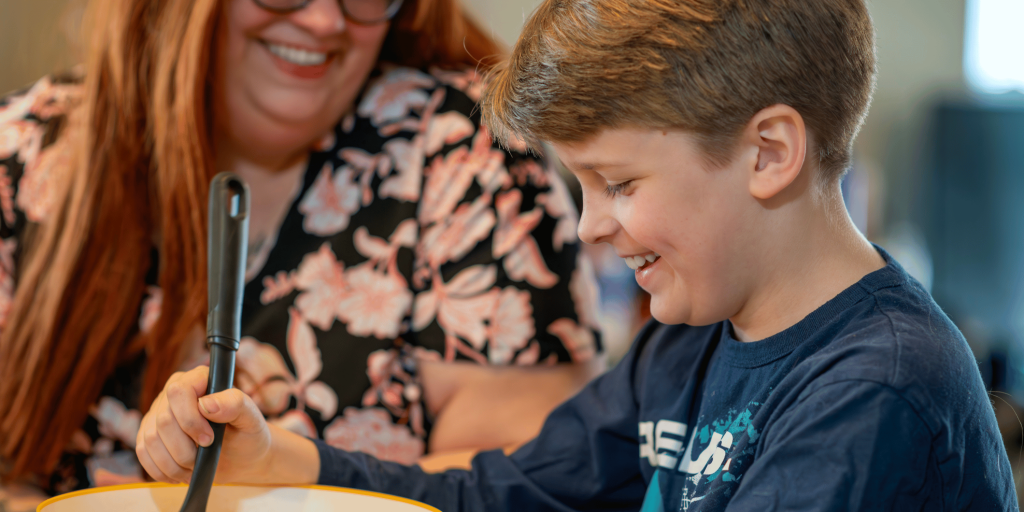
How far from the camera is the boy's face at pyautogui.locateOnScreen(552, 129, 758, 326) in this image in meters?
0.53

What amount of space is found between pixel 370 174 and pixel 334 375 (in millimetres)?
238

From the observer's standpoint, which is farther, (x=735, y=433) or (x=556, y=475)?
(x=556, y=475)

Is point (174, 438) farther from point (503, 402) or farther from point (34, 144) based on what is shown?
point (34, 144)

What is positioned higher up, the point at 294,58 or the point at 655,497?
the point at 294,58

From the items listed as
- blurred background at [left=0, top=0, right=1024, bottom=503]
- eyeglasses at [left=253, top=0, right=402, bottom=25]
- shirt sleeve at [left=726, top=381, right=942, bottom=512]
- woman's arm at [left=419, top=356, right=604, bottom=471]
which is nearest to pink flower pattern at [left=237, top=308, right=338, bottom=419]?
woman's arm at [left=419, top=356, right=604, bottom=471]

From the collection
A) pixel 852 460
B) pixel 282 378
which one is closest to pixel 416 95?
pixel 282 378

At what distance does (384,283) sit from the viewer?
90 centimetres

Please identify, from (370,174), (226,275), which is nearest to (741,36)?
(226,275)

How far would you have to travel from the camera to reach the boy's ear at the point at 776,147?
51 cm

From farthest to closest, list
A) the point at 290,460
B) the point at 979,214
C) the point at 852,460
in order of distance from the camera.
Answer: the point at 979,214, the point at 290,460, the point at 852,460

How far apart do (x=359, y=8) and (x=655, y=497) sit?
607 mm

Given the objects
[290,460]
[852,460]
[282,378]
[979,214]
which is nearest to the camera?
[852,460]

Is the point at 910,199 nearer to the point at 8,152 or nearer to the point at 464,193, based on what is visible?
the point at 464,193

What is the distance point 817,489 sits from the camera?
426 mm
